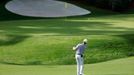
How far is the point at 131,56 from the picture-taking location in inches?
1159

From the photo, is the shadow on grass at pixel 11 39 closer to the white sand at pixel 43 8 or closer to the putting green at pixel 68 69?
the putting green at pixel 68 69

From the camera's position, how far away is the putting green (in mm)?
22734

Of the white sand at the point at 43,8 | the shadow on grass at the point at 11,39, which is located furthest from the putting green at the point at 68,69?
the white sand at the point at 43,8

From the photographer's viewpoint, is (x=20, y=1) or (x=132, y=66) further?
(x=20, y=1)

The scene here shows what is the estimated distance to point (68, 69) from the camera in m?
24.6

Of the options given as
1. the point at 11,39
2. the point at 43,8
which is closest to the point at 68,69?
the point at 11,39

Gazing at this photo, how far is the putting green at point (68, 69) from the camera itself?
2273 cm

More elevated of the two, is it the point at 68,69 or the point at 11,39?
the point at 68,69

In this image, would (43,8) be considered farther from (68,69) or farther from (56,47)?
(68,69)

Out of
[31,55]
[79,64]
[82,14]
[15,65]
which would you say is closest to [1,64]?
[15,65]

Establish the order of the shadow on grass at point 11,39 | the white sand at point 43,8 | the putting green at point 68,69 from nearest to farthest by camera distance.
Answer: the putting green at point 68,69 < the shadow on grass at point 11,39 < the white sand at point 43,8

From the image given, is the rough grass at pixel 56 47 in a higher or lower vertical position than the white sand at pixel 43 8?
higher

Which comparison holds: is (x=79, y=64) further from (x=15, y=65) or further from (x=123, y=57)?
(x=123, y=57)

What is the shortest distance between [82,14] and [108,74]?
38092 mm
